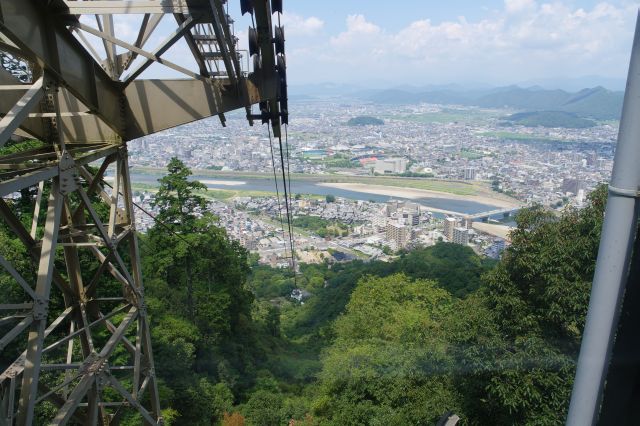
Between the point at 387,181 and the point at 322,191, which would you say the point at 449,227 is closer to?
the point at 322,191

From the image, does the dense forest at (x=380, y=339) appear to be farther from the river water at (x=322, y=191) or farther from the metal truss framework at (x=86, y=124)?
the river water at (x=322, y=191)

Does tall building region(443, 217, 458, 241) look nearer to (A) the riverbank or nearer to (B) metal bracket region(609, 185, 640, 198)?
(A) the riverbank

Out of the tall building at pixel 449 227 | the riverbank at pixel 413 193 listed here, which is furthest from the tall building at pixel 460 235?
the riverbank at pixel 413 193

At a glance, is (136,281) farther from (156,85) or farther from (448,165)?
(448,165)

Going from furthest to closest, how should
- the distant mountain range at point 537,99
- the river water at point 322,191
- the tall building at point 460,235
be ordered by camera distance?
the river water at point 322,191
the distant mountain range at point 537,99
the tall building at point 460,235

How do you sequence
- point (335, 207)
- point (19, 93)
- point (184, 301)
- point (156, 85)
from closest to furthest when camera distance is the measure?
point (19, 93) → point (156, 85) → point (184, 301) → point (335, 207)

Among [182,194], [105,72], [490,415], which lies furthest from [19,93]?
[182,194]

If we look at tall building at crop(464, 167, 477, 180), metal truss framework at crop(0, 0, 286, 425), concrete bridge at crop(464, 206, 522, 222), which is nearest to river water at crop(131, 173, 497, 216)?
concrete bridge at crop(464, 206, 522, 222)
